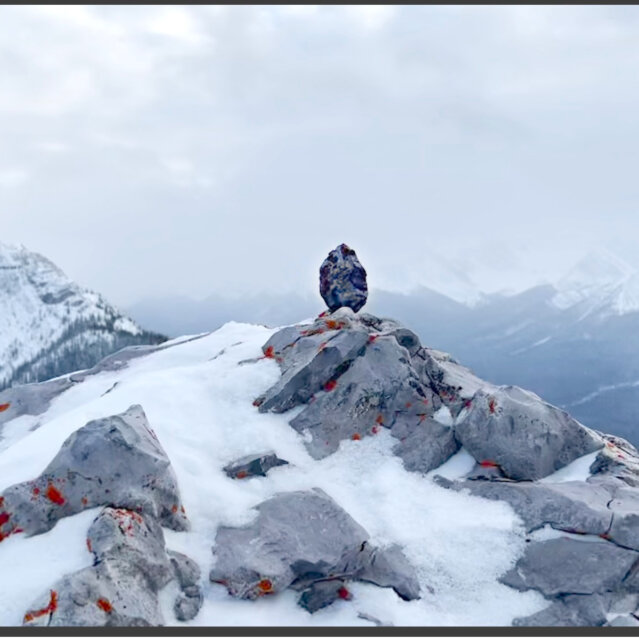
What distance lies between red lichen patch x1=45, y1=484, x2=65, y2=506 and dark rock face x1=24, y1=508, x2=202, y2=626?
183 centimetres

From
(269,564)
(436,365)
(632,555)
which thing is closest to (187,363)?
(436,365)

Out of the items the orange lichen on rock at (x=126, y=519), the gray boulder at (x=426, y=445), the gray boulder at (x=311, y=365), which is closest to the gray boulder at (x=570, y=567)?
the gray boulder at (x=426, y=445)

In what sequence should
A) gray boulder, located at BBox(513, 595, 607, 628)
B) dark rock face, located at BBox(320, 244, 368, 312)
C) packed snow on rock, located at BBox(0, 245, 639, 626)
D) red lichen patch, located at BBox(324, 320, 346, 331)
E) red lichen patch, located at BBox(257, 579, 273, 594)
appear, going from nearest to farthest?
packed snow on rock, located at BBox(0, 245, 639, 626)
red lichen patch, located at BBox(257, 579, 273, 594)
gray boulder, located at BBox(513, 595, 607, 628)
red lichen patch, located at BBox(324, 320, 346, 331)
dark rock face, located at BBox(320, 244, 368, 312)

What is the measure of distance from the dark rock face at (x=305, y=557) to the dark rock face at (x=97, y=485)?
246 centimetres

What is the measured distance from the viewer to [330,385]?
99.9 ft

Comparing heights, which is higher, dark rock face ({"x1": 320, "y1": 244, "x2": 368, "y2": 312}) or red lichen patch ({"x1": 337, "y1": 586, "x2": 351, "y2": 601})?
dark rock face ({"x1": 320, "y1": 244, "x2": 368, "y2": 312})

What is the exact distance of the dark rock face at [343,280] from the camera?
41.3 metres

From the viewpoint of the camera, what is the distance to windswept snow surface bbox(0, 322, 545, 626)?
62.0 feet

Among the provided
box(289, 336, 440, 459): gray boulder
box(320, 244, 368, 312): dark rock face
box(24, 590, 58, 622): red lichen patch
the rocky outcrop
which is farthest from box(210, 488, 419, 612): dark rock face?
box(320, 244, 368, 312): dark rock face

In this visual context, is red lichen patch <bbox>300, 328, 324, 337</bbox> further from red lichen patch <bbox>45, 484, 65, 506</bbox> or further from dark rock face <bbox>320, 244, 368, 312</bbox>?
red lichen patch <bbox>45, 484, 65, 506</bbox>

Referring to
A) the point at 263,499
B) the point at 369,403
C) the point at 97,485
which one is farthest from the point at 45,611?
the point at 369,403

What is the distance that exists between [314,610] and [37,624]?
8.14m

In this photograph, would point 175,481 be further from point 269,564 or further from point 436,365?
point 436,365

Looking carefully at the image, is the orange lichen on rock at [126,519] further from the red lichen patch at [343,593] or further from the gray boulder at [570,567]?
the gray boulder at [570,567]
